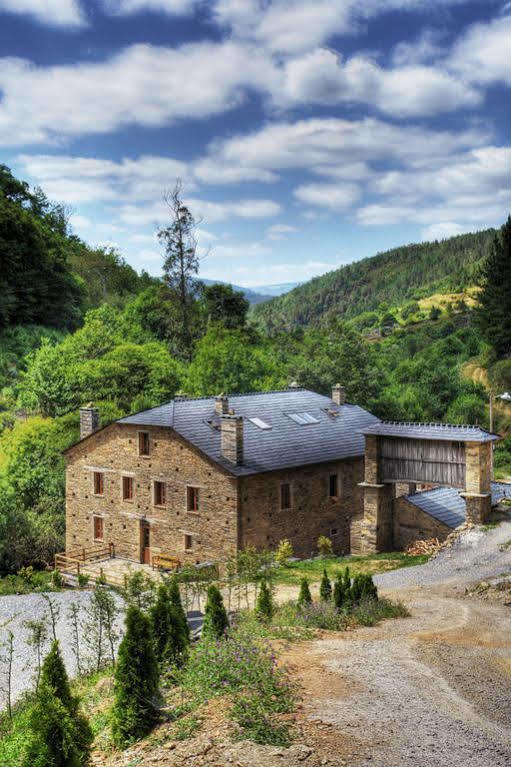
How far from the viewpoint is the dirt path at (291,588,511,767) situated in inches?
385

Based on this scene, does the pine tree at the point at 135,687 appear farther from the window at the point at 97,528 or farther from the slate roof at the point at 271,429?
the window at the point at 97,528

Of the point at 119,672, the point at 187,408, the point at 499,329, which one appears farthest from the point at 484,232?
the point at 119,672

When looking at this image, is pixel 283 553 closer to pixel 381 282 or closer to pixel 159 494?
pixel 159 494

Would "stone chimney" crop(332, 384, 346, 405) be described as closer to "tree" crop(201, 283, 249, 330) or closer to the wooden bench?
the wooden bench

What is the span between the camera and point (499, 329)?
189 ft

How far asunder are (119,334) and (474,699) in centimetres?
5324

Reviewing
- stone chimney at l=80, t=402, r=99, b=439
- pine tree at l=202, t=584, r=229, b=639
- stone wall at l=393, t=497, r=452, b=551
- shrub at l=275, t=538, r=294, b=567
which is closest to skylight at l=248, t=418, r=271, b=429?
shrub at l=275, t=538, r=294, b=567

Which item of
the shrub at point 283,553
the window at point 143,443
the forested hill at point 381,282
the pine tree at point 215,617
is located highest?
the forested hill at point 381,282

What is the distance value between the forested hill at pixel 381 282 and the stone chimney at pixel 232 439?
88252 millimetres

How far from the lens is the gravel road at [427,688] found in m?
9.80

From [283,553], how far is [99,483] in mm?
11205

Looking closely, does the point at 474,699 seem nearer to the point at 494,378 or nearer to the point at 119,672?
the point at 119,672

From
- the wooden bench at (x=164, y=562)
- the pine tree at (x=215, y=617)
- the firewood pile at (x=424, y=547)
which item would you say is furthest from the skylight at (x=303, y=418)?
the pine tree at (x=215, y=617)

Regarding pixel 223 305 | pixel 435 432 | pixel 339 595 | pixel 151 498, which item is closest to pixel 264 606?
pixel 339 595
